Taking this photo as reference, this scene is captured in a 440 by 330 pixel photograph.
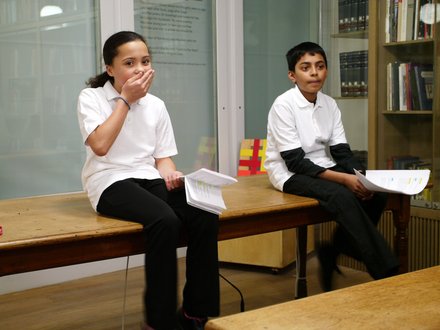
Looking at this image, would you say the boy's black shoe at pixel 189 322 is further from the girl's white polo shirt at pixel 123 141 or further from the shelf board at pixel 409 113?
the shelf board at pixel 409 113

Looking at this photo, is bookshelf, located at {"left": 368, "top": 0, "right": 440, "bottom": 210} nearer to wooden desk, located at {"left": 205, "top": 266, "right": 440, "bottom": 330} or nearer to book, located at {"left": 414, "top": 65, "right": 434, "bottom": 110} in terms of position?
book, located at {"left": 414, "top": 65, "right": 434, "bottom": 110}

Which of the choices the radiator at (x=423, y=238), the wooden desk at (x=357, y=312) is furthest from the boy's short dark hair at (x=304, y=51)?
the wooden desk at (x=357, y=312)

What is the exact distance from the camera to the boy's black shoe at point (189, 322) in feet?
→ 7.16

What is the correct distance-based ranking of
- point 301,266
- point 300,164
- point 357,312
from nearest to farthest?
point 357,312, point 300,164, point 301,266

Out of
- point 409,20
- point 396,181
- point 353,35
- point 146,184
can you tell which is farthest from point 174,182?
point 353,35

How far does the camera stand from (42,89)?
3361mm

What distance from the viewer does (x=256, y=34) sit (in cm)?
432

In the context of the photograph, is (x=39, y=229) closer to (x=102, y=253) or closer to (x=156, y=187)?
(x=102, y=253)

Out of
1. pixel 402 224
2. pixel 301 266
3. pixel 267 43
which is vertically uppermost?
pixel 267 43

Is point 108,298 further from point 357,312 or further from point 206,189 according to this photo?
point 357,312

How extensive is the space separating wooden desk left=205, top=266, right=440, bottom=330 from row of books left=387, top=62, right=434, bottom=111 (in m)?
2.15

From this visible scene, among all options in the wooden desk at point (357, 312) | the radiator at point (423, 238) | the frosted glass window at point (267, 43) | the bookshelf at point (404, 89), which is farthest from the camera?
the frosted glass window at point (267, 43)

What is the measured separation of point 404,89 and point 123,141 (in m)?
1.79

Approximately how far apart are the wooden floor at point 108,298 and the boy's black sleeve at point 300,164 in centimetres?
71
